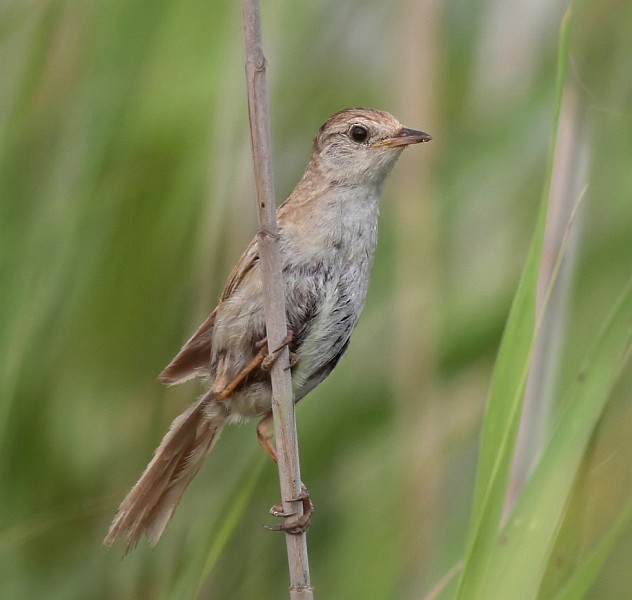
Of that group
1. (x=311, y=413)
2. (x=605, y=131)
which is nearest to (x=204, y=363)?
(x=311, y=413)

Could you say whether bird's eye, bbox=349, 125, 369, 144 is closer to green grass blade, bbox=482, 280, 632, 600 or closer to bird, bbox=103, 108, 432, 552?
bird, bbox=103, 108, 432, 552

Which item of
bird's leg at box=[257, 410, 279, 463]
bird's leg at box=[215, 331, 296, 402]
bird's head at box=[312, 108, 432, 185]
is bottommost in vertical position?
bird's leg at box=[257, 410, 279, 463]

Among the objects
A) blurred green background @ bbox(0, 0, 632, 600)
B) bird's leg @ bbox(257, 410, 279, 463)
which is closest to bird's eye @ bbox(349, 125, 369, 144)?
blurred green background @ bbox(0, 0, 632, 600)

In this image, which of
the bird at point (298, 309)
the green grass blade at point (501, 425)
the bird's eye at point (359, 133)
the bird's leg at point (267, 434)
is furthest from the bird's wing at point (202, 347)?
the green grass blade at point (501, 425)

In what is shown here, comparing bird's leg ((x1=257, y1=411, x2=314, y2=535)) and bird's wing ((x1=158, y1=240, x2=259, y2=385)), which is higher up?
bird's wing ((x1=158, y1=240, x2=259, y2=385))

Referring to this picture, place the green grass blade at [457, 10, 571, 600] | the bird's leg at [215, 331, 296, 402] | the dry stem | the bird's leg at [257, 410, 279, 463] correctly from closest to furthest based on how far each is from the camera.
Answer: the dry stem < the green grass blade at [457, 10, 571, 600] < the bird's leg at [215, 331, 296, 402] < the bird's leg at [257, 410, 279, 463]

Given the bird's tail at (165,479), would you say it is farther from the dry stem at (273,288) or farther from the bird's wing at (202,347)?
the dry stem at (273,288)

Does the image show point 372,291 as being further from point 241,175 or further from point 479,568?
point 479,568
